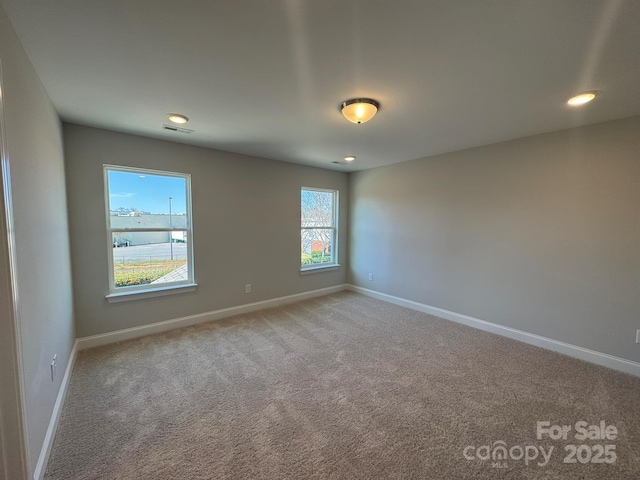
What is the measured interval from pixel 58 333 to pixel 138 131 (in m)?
2.17

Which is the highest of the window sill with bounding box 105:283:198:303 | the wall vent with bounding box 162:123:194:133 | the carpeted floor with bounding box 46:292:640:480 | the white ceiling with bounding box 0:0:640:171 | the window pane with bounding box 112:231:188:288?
the wall vent with bounding box 162:123:194:133

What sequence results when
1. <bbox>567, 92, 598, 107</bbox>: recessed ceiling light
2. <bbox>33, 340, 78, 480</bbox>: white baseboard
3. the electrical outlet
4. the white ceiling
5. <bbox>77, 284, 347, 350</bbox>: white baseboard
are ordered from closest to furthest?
the white ceiling, <bbox>33, 340, 78, 480</bbox>: white baseboard, the electrical outlet, <bbox>567, 92, 598, 107</bbox>: recessed ceiling light, <bbox>77, 284, 347, 350</bbox>: white baseboard

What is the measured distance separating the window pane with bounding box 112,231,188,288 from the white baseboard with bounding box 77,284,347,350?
1.78 ft

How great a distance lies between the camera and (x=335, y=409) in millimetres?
1998

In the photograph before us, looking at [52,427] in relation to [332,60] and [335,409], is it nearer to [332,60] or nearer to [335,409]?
[335,409]

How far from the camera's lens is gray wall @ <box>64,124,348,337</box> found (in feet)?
9.43

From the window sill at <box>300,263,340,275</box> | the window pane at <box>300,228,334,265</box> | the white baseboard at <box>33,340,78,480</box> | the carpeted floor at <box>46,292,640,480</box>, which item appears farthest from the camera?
the window pane at <box>300,228,334,265</box>

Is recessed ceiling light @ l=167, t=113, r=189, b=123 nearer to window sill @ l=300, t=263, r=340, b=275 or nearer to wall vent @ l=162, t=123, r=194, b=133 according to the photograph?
wall vent @ l=162, t=123, r=194, b=133

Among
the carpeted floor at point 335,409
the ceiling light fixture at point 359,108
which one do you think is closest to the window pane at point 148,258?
the carpeted floor at point 335,409

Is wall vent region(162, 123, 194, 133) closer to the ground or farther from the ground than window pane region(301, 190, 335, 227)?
farther from the ground

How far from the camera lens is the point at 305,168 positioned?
470cm

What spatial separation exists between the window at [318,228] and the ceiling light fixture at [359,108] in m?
2.59

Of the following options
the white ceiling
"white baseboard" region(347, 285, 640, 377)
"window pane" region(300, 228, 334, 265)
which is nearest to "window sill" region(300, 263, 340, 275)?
"window pane" region(300, 228, 334, 265)

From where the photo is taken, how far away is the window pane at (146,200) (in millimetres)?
3088
